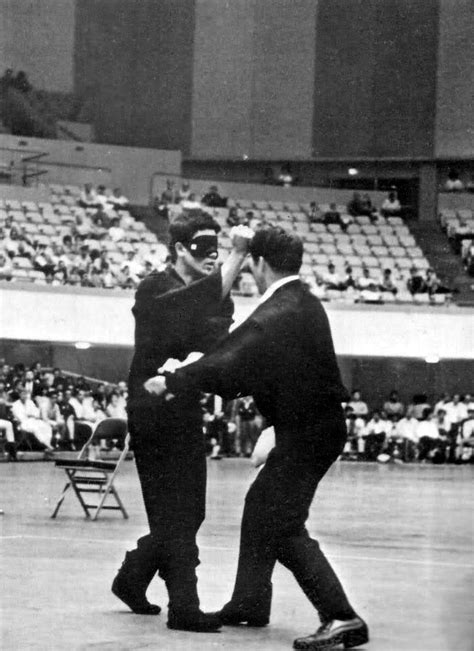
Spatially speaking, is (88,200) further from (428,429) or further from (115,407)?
(428,429)

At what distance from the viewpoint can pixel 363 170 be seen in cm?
4262

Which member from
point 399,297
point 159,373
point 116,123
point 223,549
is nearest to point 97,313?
point 399,297

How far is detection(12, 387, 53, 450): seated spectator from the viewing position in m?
25.1

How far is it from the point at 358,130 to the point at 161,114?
240 inches

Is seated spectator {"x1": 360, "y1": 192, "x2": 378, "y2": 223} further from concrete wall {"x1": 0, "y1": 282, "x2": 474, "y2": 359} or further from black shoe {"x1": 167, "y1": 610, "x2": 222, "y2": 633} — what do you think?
black shoe {"x1": 167, "y1": 610, "x2": 222, "y2": 633}

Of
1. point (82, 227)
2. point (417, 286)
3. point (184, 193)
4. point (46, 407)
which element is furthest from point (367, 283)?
point (46, 407)

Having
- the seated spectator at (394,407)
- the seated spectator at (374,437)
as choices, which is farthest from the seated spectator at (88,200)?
the seated spectator at (374,437)

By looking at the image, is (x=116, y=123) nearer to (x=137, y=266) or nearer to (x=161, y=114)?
(x=161, y=114)

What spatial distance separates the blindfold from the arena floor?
167 cm

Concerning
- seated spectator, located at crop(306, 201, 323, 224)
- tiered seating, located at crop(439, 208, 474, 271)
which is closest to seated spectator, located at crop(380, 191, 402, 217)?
tiered seating, located at crop(439, 208, 474, 271)

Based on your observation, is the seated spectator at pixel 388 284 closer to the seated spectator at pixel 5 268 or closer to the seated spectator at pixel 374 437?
the seated spectator at pixel 374 437

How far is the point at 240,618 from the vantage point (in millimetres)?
5953

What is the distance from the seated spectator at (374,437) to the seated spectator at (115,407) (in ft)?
21.1

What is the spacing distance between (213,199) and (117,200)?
2815 mm
